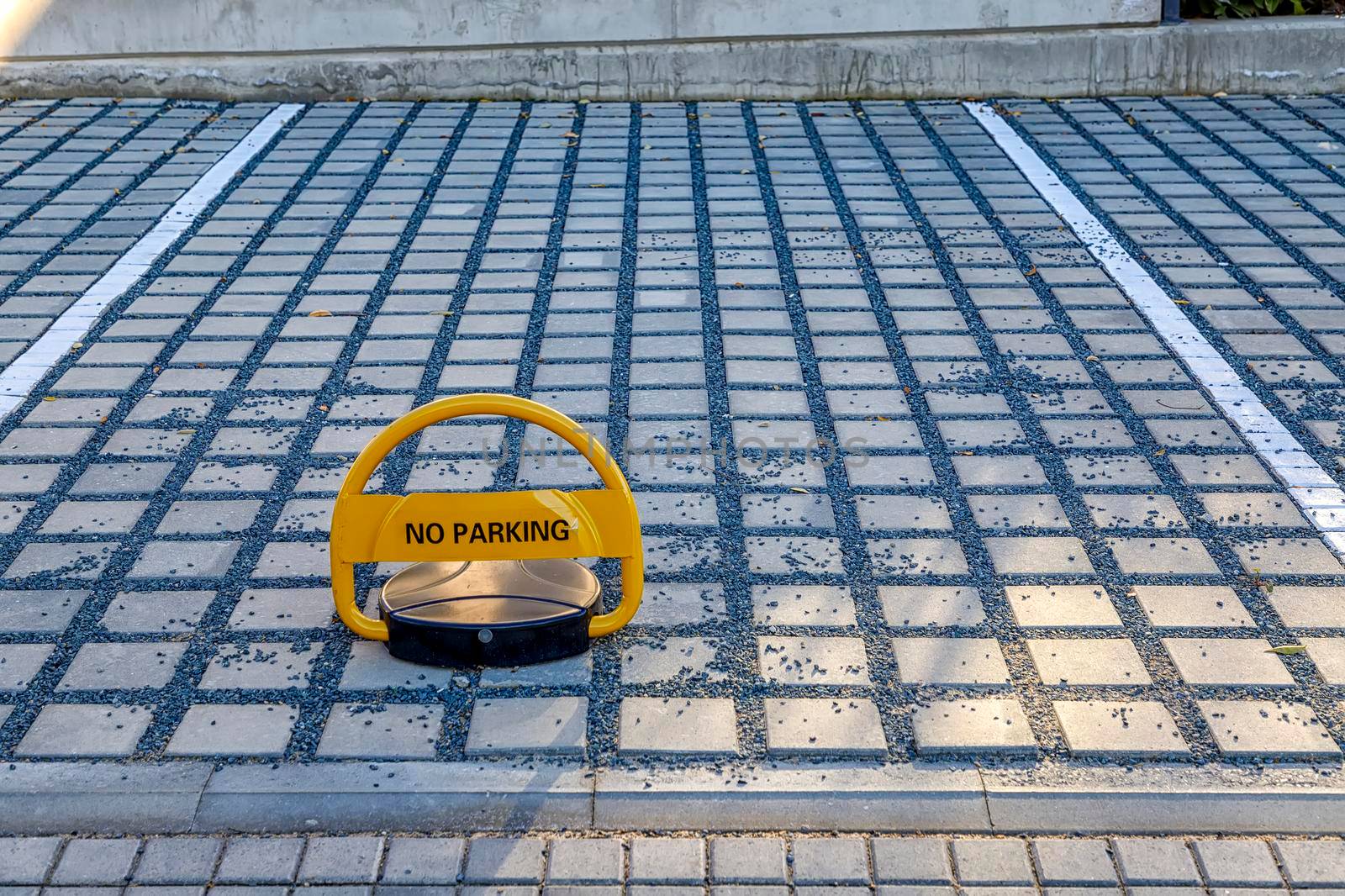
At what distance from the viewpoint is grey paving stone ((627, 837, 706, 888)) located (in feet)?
9.77

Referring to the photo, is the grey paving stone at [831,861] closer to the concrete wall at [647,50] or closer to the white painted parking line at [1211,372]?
the white painted parking line at [1211,372]

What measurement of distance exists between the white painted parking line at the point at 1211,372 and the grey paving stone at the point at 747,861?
2.41 metres

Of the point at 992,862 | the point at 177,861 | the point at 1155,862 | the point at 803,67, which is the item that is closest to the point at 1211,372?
the point at 1155,862

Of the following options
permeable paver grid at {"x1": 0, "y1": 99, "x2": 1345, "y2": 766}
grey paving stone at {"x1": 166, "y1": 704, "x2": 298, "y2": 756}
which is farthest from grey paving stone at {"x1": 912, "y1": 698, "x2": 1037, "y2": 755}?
grey paving stone at {"x1": 166, "y1": 704, "x2": 298, "y2": 756}

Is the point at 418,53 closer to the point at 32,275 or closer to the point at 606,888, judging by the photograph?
the point at 32,275

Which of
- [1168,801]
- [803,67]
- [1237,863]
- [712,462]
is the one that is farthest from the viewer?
[803,67]

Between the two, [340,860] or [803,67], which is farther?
[803,67]

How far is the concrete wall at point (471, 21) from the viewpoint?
9578 mm

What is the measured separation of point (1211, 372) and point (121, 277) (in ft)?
18.2

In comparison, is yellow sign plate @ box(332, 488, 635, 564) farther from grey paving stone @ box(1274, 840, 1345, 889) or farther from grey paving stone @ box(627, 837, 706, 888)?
grey paving stone @ box(1274, 840, 1345, 889)

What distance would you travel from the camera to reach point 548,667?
12.1ft

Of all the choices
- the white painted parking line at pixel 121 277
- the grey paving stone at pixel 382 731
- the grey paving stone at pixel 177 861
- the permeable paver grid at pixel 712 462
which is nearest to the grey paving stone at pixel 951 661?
the permeable paver grid at pixel 712 462

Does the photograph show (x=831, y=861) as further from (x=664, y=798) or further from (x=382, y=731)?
(x=382, y=731)

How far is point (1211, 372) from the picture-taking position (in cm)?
545
